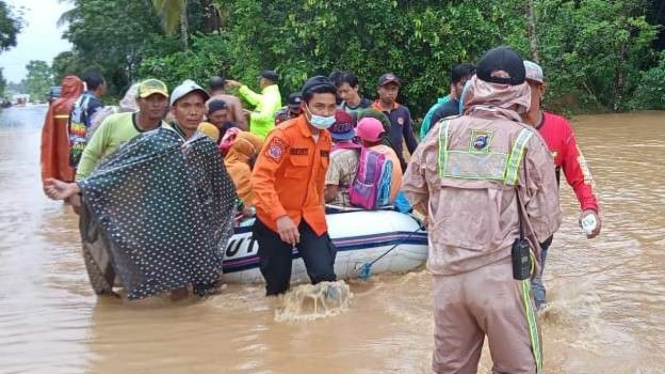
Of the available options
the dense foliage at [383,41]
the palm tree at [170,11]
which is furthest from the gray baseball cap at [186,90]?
the palm tree at [170,11]

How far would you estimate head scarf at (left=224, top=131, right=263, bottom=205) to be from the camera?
6.12 metres

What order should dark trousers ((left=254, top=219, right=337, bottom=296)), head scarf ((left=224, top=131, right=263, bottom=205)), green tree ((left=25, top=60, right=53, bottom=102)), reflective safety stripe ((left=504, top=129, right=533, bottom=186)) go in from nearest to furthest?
1. reflective safety stripe ((left=504, top=129, right=533, bottom=186))
2. dark trousers ((left=254, top=219, right=337, bottom=296))
3. head scarf ((left=224, top=131, right=263, bottom=205))
4. green tree ((left=25, top=60, right=53, bottom=102))

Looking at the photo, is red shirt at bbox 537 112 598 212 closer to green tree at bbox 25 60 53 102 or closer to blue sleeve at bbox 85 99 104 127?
blue sleeve at bbox 85 99 104 127

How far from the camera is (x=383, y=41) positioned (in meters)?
16.1

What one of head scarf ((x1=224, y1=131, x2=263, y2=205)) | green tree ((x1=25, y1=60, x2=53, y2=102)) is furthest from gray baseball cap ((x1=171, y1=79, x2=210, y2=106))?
green tree ((x1=25, y1=60, x2=53, y2=102))

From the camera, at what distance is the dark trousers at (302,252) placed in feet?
16.6

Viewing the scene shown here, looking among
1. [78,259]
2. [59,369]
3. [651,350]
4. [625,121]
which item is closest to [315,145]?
[59,369]

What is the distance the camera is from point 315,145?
4.99 m

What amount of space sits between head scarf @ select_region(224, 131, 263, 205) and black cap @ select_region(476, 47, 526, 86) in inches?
133

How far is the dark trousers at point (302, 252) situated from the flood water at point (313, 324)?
1.03ft

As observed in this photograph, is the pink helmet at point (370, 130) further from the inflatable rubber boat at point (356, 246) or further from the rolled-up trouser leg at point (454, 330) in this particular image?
the rolled-up trouser leg at point (454, 330)

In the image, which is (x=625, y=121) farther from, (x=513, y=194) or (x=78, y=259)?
(x=513, y=194)

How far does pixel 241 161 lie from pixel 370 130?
1022 millimetres

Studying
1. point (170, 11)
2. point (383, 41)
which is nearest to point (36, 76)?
point (170, 11)
